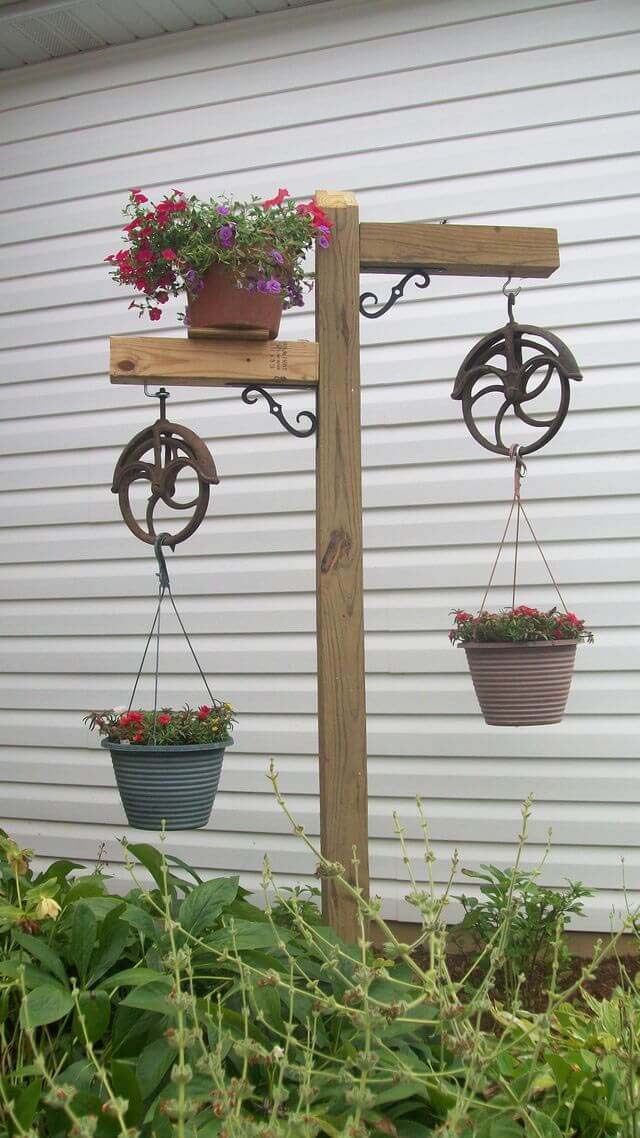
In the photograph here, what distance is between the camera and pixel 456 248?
101 inches

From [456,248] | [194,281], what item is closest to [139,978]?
[194,281]

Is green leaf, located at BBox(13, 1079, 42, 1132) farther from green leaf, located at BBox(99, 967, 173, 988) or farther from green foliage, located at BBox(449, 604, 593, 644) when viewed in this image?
green foliage, located at BBox(449, 604, 593, 644)

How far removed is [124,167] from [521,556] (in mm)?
2205

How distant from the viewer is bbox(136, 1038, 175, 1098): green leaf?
1.69 metres

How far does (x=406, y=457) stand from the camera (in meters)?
3.64

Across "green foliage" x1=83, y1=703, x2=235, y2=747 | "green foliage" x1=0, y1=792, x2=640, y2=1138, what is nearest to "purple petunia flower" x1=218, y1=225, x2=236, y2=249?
"green foliage" x1=83, y1=703, x2=235, y2=747

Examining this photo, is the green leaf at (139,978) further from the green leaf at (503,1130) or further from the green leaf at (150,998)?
the green leaf at (503,1130)

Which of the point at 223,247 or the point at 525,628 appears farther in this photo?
the point at 525,628

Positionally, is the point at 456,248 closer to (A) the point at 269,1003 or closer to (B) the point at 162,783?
(B) the point at 162,783

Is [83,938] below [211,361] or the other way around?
below

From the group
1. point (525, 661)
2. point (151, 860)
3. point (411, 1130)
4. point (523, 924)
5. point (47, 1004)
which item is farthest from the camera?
point (523, 924)

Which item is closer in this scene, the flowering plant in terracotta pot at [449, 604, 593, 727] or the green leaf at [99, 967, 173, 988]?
the green leaf at [99, 967, 173, 988]

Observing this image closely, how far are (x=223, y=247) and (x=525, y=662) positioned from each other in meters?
1.27

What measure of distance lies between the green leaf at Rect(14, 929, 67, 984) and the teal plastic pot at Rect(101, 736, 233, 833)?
478mm
